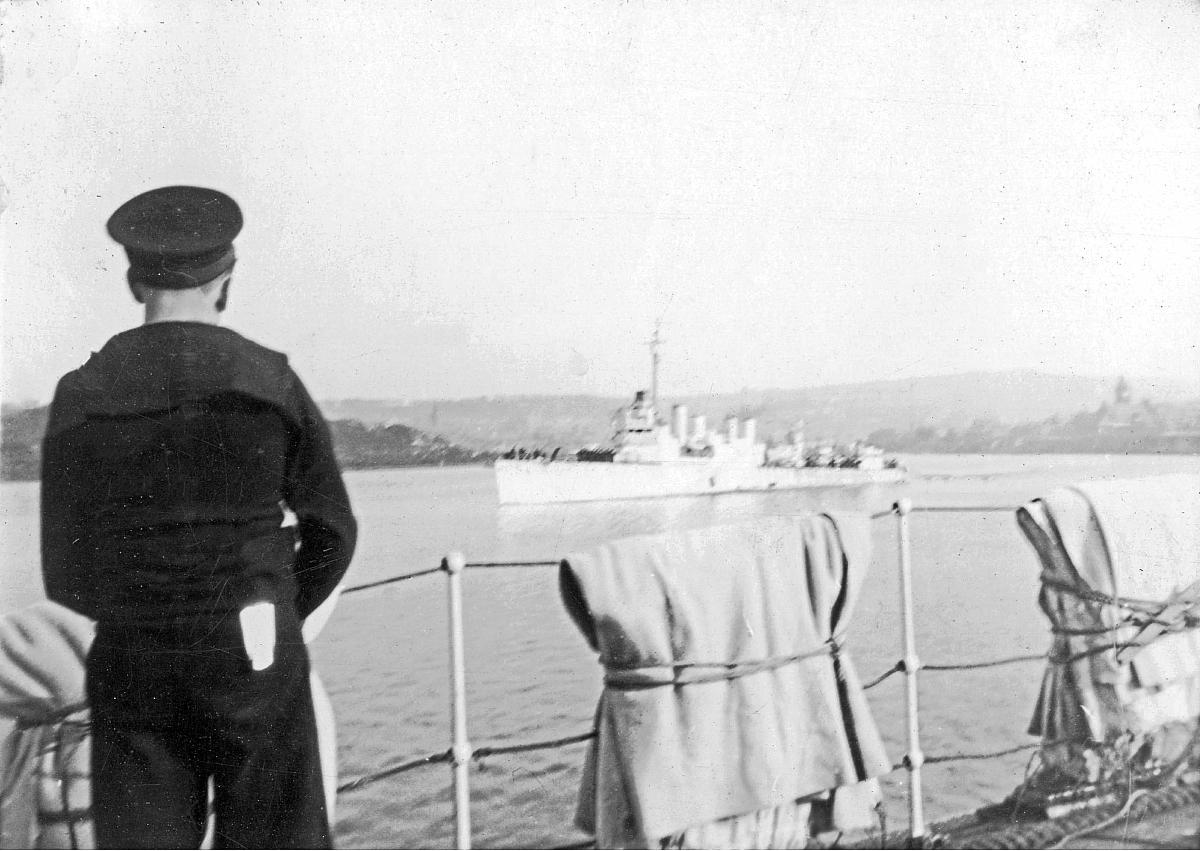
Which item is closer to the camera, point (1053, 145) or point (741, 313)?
point (741, 313)

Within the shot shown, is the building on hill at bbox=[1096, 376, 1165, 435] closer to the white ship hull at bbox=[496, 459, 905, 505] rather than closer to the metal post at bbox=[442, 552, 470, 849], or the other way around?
the white ship hull at bbox=[496, 459, 905, 505]

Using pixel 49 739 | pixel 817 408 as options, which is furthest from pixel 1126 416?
pixel 49 739

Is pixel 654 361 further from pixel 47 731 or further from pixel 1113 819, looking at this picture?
pixel 1113 819

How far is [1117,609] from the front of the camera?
2.59 m

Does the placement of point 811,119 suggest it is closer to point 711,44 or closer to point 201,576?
point 711,44

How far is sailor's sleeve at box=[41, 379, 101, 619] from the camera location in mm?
1975

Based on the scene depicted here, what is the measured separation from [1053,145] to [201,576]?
8.17ft

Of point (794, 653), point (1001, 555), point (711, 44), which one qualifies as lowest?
point (794, 653)

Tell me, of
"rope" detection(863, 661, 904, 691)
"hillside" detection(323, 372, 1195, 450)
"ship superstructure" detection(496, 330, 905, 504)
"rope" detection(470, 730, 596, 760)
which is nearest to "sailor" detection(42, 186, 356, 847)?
"hillside" detection(323, 372, 1195, 450)

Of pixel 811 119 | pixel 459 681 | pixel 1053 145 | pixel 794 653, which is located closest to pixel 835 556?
pixel 794 653

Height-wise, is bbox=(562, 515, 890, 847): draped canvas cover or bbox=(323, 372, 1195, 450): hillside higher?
bbox=(323, 372, 1195, 450): hillside

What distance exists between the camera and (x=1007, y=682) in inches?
98.8

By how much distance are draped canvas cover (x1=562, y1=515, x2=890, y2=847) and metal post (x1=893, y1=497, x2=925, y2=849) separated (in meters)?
0.10

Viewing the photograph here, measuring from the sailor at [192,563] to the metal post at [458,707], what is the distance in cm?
26
